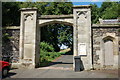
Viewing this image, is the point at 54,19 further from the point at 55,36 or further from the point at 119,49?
the point at 55,36

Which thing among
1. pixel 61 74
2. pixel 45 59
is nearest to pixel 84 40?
pixel 61 74

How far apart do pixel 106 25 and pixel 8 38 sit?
7.97m

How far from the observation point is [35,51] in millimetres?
11203

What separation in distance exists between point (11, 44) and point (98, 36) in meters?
7.13

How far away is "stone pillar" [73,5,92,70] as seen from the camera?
10570 millimetres

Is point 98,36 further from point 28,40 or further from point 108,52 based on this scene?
point 28,40

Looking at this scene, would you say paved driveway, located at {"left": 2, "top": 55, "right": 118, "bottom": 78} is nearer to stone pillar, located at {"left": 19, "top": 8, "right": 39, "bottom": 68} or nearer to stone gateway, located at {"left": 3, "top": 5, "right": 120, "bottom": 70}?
stone gateway, located at {"left": 3, "top": 5, "right": 120, "bottom": 70}

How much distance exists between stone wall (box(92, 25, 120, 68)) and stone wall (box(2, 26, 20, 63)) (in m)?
6.24

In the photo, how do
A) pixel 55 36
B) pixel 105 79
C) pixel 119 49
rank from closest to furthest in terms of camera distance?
pixel 105 79 < pixel 119 49 < pixel 55 36

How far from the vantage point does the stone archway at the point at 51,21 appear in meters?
10.7

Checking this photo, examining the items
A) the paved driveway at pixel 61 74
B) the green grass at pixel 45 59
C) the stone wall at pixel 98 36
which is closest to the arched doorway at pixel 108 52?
the stone wall at pixel 98 36

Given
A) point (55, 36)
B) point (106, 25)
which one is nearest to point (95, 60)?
point (106, 25)

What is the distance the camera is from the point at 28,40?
1134 cm

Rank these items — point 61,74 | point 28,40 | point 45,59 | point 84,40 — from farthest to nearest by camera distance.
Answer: point 45,59 → point 28,40 → point 84,40 → point 61,74
